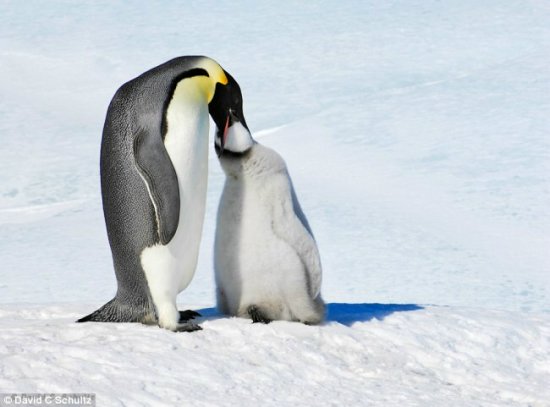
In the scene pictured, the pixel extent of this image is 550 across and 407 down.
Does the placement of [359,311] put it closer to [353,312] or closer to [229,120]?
[353,312]

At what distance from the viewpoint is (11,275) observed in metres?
5.80

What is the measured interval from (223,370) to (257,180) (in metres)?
0.67

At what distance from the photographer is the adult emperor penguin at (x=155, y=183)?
3117 mm

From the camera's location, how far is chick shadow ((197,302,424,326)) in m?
3.54

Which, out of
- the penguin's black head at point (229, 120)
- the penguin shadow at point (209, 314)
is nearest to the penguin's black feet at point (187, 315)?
the penguin shadow at point (209, 314)

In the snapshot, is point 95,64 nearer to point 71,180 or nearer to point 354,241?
point 71,180

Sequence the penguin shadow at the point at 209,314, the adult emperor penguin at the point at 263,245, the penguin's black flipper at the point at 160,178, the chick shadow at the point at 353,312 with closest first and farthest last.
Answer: the penguin's black flipper at the point at 160,178 → the adult emperor penguin at the point at 263,245 → the penguin shadow at the point at 209,314 → the chick shadow at the point at 353,312

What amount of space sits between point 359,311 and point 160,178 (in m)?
1.04

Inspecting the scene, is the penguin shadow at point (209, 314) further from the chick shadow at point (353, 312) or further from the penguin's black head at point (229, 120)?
the penguin's black head at point (229, 120)

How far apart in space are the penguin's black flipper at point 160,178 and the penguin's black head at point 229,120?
0.25 metres

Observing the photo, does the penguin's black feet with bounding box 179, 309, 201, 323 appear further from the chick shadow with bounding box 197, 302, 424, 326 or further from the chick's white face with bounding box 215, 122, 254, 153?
the chick's white face with bounding box 215, 122, 254, 153

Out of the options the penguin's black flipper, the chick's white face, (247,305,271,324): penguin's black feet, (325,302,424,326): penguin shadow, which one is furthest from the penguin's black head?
(325,302,424,326): penguin shadow

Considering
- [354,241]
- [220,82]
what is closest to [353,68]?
[354,241]

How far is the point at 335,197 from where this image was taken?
6.80 metres
